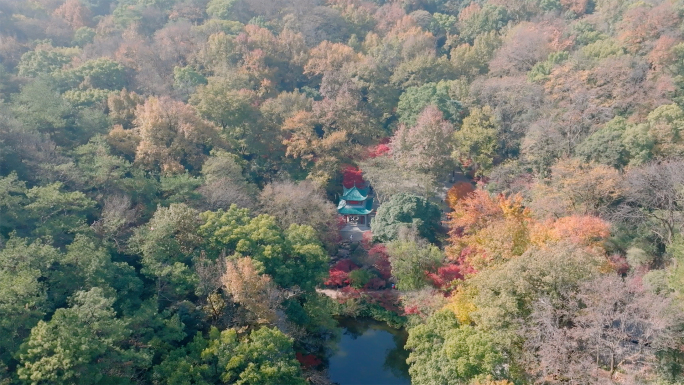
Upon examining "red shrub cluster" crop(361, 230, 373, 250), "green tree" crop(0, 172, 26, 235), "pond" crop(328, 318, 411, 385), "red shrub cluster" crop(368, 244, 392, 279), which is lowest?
"pond" crop(328, 318, 411, 385)

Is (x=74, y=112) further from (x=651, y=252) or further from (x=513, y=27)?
(x=513, y=27)

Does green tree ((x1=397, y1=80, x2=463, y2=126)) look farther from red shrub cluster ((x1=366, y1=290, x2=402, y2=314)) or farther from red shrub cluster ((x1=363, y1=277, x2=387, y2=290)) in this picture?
red shrub cluster ((x1=366, y1=290, x2=402, y2=314))

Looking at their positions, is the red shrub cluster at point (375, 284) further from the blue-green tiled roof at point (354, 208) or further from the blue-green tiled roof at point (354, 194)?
the blue-green tiled roof at point (354, 194)

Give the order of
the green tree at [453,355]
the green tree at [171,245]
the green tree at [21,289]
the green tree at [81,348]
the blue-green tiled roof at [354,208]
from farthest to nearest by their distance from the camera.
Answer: the blue-green tiled roof at [354,208]
the green tree at [171,245]
the green tree at [453,355]
the green tree at [21,289]
the green tree at [81,348]

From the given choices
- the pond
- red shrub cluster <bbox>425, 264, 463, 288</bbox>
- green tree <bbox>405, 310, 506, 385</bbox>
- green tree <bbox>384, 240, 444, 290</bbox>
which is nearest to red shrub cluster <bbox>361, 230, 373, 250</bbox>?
green tree <bbox>384, 240, 444, 290</bbox>

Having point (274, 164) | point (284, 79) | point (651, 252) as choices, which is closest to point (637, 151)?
point (651, 252)

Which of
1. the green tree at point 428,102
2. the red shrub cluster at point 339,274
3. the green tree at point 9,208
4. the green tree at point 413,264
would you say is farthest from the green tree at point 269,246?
the green tree at point 428,102

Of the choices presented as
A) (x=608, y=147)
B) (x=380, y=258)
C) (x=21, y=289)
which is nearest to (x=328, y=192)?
(x=380, y=258)
